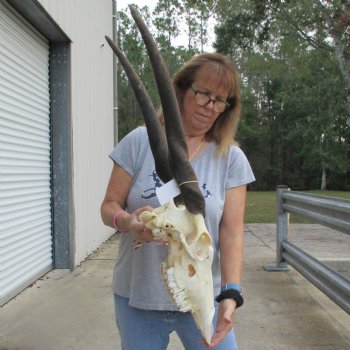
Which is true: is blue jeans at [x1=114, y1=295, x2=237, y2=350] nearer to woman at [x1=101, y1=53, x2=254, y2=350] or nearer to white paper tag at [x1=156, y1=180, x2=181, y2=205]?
woman at [x1=101, y1=53, x2=254, y2=350]

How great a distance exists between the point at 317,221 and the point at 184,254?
143 inches

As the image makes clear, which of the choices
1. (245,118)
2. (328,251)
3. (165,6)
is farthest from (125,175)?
(245,118)

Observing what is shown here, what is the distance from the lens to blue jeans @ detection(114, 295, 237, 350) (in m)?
2.08

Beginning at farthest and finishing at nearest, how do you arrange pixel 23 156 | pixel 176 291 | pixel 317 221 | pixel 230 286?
pixel 23 156, pixel 317 221, pixel 230 286, pixel 176 291

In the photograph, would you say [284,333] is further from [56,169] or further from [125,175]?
[56,169]

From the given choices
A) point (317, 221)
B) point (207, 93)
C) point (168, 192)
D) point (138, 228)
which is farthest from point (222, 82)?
point (317, 221)

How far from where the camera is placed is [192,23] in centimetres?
3903

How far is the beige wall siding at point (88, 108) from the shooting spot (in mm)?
6668

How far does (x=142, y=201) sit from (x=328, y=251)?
6910mm

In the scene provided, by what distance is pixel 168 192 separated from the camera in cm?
163

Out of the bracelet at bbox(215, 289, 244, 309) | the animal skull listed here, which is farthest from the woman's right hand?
the bracelet at bbox(215, 289, 244, 309)

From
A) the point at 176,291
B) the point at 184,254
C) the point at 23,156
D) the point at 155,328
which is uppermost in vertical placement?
the point at 23,156

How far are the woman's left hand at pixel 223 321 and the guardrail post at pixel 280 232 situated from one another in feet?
14.9

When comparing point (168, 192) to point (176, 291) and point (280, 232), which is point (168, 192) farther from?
point (280, 232)
